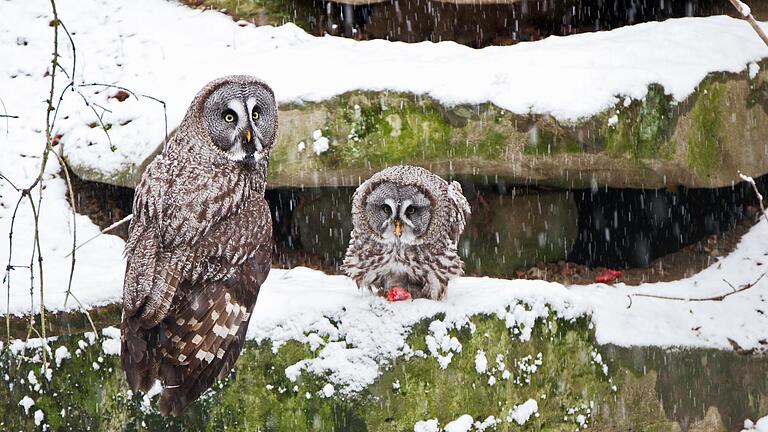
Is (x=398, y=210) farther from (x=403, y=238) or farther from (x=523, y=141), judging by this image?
(x=523, y=141)

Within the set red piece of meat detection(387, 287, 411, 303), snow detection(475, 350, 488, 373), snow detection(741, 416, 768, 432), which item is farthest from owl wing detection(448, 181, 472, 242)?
snow detection(741, 416, 768, 432)

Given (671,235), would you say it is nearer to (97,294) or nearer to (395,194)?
(395,194)

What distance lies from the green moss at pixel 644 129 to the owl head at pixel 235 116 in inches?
109

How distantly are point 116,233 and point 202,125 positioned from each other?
3030mm

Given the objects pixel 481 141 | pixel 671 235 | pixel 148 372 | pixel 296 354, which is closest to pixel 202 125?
pixel 148 372

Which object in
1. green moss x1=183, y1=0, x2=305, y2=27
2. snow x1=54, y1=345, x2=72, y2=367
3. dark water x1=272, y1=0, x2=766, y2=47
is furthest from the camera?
green moss x1=183, y1=0, x2=305, y2=27

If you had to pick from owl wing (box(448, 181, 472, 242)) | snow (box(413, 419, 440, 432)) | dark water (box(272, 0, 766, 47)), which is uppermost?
dark water (box(272, 0, 766, 47))

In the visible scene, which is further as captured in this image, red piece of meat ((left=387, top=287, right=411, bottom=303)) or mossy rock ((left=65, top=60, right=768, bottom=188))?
mossy rock ((left=65, top=60, right=768, bottom=188))

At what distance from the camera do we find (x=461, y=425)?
4859 millimetres

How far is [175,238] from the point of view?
378 cm

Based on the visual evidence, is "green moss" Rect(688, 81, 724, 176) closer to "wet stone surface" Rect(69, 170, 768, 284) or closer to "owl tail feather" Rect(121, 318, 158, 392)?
"wet stone surface" Rect(69, 170, 768, 284)

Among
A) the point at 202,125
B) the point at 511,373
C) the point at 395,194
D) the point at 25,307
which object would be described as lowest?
the point at 511,373

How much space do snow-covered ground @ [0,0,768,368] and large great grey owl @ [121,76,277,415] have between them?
1065 mm

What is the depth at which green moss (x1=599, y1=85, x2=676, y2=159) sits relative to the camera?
605 cm
